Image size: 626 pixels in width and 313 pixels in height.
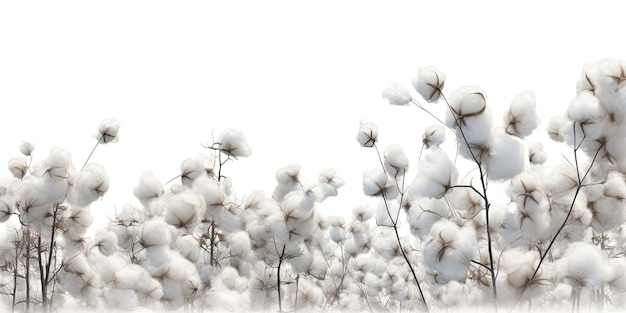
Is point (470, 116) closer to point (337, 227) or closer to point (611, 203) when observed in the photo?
point (611, 203)

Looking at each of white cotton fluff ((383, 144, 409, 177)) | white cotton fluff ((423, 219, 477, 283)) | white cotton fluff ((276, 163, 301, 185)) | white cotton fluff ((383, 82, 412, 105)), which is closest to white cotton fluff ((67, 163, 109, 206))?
white cotton fluff ((276, 163, 301, 185))

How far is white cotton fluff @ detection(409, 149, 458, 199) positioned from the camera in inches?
102

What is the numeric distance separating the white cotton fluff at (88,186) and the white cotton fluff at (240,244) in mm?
849

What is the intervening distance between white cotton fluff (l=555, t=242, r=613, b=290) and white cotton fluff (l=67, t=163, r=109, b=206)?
248 cm

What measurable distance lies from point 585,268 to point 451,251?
1.95 ft

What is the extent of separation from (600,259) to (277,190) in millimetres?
2121

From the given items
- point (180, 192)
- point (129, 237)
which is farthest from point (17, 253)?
Answer: point (180, 192)

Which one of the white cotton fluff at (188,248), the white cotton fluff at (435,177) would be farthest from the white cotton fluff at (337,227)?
Answer: the white cotton fluff at (435,177)

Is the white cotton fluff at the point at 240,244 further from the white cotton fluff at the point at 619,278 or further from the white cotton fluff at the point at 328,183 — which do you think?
the white cotton fluff at the point at 619,278

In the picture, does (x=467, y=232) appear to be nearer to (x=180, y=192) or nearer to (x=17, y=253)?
(x=180, y=192)

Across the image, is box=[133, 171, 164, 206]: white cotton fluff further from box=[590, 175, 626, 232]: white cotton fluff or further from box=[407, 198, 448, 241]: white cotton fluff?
box=[590, 175, 626, 232]: white cotton fluff

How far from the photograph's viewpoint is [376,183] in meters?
→ 3.40

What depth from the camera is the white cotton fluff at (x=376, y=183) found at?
134 inches

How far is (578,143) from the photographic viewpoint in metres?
2.66
